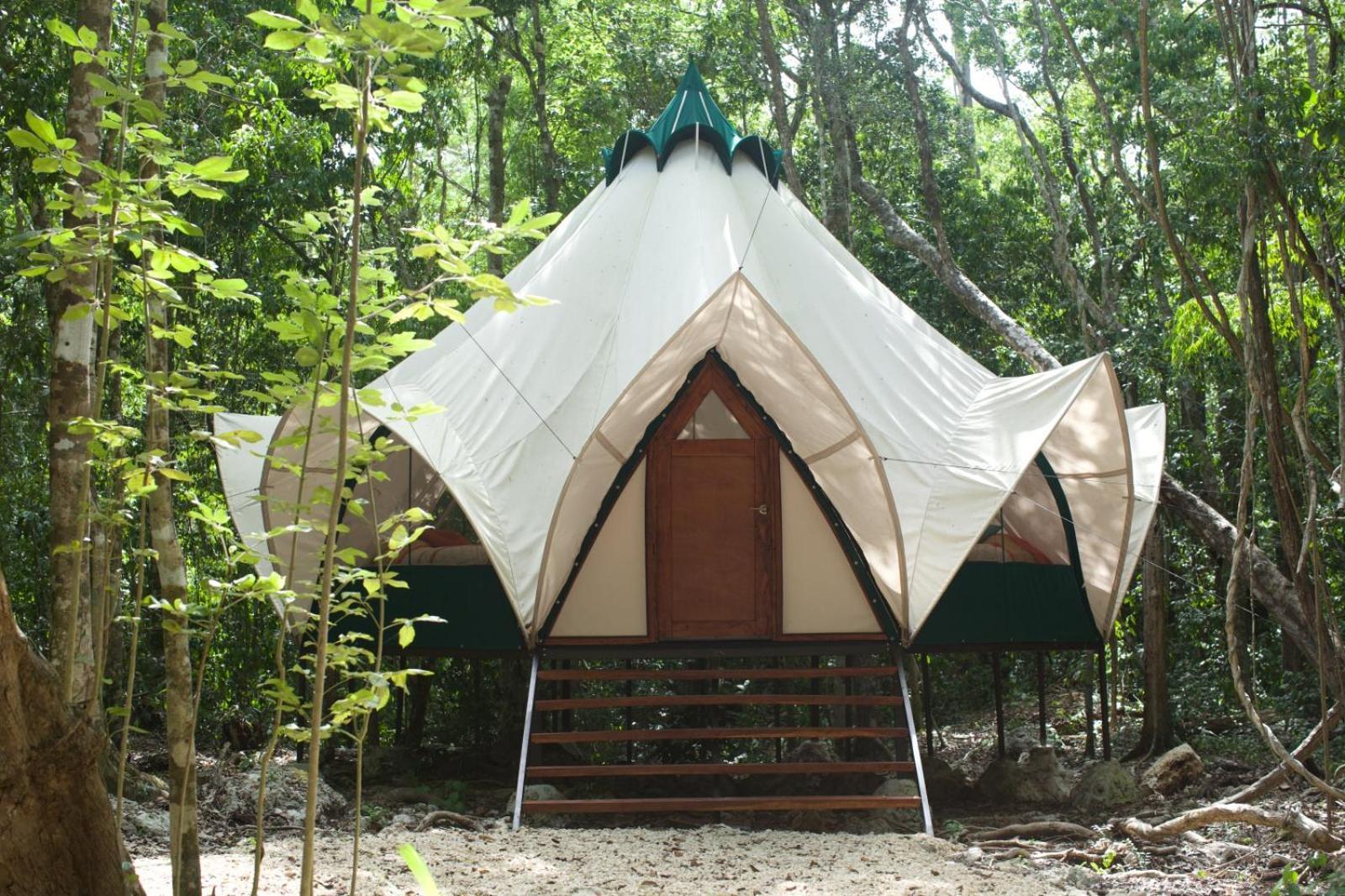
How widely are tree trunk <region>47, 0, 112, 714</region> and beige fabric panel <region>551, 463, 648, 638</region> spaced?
12.5ft

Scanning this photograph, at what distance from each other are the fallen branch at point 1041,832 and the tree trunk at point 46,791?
4.32 m

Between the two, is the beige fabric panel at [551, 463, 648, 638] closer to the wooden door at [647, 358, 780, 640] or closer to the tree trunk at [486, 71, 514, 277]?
the wooden door at [647, 358, 780, 640]

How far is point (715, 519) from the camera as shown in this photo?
7.33 m

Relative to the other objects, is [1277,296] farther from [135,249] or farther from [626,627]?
[135,249]

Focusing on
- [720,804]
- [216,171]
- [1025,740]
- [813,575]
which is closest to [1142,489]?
[813,575]

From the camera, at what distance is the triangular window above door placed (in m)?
7.38

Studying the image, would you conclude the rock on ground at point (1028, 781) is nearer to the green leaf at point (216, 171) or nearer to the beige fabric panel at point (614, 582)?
the beige fabric panel at point (614, 582)

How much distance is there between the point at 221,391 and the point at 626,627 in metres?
4.13

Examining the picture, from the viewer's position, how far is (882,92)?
38.0 feet

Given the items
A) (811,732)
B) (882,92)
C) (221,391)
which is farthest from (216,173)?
(882,92)

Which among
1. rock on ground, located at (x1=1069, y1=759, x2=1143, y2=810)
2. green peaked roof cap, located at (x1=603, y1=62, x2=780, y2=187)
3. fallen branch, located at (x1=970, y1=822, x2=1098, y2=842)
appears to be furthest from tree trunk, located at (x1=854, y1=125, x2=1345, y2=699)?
→ green peaked roof cap, located at (x1=603, y1=62, x2=780, y2=187)

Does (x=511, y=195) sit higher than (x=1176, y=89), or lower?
higher

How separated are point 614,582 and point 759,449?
1.16 meters

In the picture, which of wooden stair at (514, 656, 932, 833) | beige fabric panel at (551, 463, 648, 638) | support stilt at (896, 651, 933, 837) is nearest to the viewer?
support stilt at (896, 651, 933, 837)
